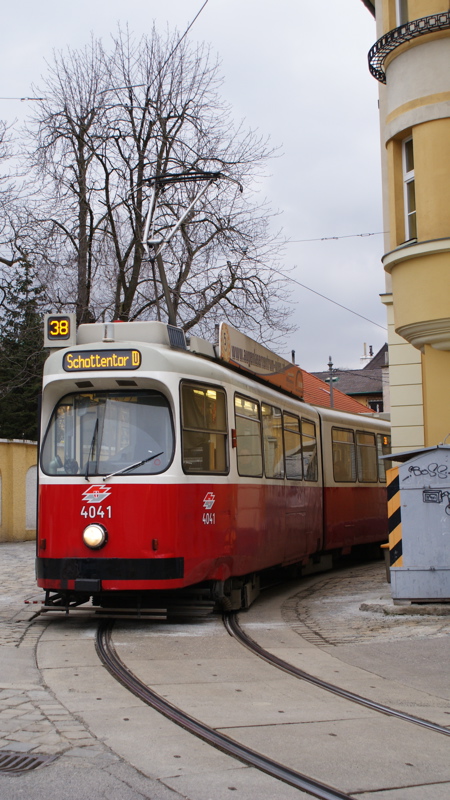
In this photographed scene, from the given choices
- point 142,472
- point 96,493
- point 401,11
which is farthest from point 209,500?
point 401,11

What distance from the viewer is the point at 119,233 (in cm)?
2602

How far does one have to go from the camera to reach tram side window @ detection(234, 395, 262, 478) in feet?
37.8

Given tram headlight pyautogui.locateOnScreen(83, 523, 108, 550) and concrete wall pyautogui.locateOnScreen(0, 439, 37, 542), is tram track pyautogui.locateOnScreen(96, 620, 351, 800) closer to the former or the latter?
tram headlight pyautogui.locateOnScreen(83, 523, 108, 550)

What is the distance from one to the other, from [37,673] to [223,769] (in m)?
3.09

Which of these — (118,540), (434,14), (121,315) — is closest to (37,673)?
(118,540)

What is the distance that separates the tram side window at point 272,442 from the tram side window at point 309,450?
1715mm

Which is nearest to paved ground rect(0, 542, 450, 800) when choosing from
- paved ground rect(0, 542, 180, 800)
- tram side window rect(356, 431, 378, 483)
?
paved ground rect(0, 542, 180, 800)

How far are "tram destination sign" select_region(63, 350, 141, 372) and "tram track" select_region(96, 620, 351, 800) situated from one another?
3042 millimetres

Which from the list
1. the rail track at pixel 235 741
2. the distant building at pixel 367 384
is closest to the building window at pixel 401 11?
the rail track at pixel 235 741

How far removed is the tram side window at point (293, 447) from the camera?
46.7 ft

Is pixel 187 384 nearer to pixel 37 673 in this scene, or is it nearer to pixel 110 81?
pixel 37 673

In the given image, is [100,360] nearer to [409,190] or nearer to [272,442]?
[272,442]

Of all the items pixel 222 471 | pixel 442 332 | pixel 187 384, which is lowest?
pixel 222 471

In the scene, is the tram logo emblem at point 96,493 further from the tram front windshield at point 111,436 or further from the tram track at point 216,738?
the tram track at point 216,738
